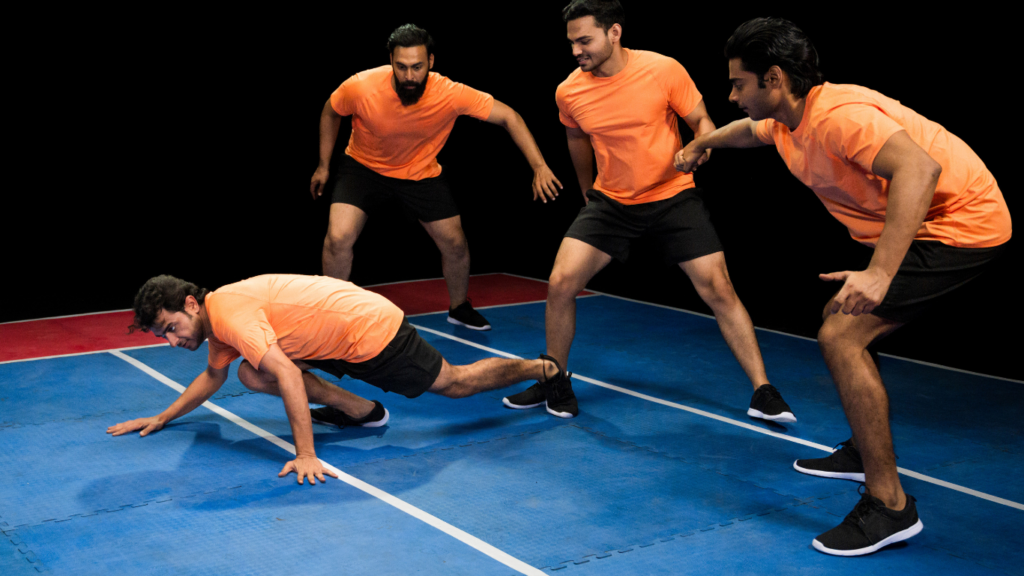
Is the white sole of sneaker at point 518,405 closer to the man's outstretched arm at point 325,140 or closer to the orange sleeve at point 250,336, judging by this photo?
the orange sleeve at point 250,336

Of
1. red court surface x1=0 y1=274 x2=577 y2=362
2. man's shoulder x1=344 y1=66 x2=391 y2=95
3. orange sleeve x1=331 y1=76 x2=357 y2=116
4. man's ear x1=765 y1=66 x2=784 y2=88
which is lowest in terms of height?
red court surface x1=0 y1=274 x2=577 y2=362

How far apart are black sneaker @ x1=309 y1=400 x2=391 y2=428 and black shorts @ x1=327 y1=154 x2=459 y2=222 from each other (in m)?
1.92

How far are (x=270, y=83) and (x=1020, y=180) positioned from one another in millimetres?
6582

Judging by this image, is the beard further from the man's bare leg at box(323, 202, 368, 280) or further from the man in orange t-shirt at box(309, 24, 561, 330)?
the man's bare leg at box(323, 202, 368, 280)

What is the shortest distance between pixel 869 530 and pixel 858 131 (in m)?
1.23

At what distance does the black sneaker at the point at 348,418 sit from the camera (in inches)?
169

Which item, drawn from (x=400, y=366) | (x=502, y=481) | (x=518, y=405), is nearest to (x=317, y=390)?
(x=400, y=366)

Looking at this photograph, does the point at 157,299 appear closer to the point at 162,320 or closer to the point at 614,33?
the point at 162,320

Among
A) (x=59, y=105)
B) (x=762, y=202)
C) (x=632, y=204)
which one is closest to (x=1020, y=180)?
(x=762, y=202)

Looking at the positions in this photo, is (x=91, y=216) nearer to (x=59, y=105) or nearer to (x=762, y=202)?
(x=59, y=105)

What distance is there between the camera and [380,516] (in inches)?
131

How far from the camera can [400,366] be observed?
3965 millimetres

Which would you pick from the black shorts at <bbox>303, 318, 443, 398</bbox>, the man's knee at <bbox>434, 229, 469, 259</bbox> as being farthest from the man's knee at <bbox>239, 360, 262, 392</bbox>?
the man's knee at <bbox>434, 229, 469, 259</bbox>

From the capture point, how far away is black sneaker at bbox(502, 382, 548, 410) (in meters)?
4.64
